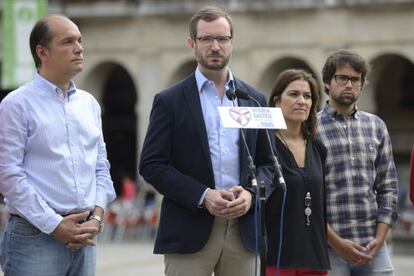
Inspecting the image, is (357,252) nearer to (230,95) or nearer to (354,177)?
(354,177)

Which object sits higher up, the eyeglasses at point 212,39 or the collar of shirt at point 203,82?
the eyeglasses at point 212,39

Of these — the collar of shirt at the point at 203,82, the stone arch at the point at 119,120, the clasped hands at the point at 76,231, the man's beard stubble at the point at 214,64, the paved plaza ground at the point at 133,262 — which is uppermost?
the stone arch at the point at 119,120

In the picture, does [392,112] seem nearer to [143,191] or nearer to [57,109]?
[143,191]

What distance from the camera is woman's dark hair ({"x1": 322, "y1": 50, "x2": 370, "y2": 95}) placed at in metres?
7.50

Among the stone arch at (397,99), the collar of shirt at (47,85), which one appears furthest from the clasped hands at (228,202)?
the stone arch at (397,99)

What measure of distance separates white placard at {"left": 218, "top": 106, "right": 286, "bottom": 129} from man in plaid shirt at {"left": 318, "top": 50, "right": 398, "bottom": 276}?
118 cm

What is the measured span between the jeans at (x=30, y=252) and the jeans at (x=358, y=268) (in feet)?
6.97

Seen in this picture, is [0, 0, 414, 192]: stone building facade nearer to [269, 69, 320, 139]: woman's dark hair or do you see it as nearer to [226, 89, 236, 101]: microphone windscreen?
[269, 69, 320, 139]: woman's dark hair

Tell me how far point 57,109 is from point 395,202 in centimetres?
268

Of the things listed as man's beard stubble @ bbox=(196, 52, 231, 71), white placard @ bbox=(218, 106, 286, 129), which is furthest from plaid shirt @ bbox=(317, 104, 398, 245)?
man's beard stubble @ bbox=(196, 52, 231, 71)

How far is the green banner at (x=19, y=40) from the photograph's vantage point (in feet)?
65.8

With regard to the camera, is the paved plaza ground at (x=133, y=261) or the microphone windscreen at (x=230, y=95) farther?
the paved plaza ground at (x=133, y=261)

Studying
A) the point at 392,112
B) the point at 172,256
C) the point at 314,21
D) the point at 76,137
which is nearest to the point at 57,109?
the point at 76,137

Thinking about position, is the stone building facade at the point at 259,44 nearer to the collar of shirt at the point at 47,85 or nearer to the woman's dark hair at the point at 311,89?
the woman's dark hair at the point at 311,89
